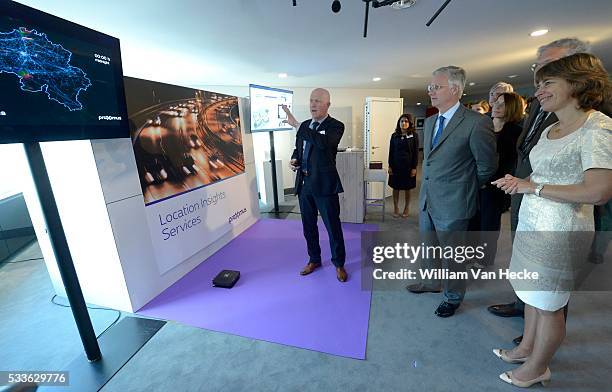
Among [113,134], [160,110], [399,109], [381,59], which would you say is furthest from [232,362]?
[399,109]

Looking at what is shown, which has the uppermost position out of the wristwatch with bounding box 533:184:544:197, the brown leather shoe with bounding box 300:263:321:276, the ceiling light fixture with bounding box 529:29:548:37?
the ceiling light fixture with bounding box 529:29:548:37

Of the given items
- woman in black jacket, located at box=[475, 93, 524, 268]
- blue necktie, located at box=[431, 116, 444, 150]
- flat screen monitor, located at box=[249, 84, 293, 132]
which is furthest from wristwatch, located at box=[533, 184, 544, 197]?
flat screen monitor, located at box=[249, 84, 293, 132]

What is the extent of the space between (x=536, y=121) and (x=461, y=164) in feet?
1.59

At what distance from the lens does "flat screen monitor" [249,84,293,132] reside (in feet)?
12.2

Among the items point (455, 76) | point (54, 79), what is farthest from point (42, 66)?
point (455, 76)

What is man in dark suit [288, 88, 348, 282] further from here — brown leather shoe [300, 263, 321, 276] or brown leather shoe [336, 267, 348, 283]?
brown leather shoe [300, 263, 321, 276]

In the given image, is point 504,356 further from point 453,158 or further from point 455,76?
point 455,76

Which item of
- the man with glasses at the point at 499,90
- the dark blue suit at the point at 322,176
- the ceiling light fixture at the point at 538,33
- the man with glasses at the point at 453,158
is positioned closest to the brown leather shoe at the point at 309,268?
the dark blue suit at the point at 322,176

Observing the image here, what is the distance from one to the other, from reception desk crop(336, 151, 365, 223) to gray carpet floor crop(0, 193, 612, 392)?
6.09ft

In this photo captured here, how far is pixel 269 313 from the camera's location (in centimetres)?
215

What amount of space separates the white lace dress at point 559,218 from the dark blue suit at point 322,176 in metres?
1.36

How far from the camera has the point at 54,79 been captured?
1299 millimetres

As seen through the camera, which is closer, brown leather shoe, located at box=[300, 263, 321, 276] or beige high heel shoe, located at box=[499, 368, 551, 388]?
beige high heel shoe, located at box=[499, 368, 551, 388]

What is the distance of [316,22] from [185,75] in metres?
3.40
